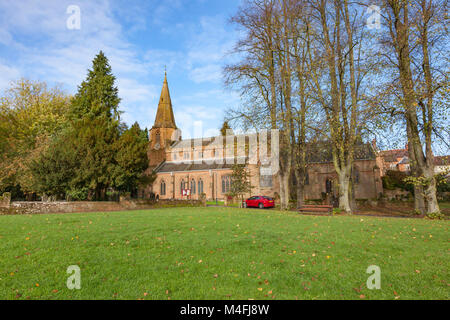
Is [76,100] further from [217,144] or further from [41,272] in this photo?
[41,272]

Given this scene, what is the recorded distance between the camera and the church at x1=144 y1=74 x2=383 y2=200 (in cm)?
3688

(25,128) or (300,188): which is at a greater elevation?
(25,128)

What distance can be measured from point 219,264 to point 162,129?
177 feet

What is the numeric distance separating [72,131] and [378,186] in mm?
38613

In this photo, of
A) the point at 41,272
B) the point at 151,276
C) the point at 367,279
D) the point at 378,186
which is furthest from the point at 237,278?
the point at 378,186

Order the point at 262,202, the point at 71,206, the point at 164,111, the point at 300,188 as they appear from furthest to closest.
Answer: the point at 164,111, the point at 262,202, the point at 300,188, the point at 71,206

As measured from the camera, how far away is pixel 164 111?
187ft

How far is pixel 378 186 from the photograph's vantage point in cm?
3553

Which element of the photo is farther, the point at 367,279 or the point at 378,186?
the point at 378,186

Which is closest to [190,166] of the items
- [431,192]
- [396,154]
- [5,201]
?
[5,201]

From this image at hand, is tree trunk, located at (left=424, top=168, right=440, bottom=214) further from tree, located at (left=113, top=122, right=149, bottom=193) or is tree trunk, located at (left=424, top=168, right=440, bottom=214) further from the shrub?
tree, located at (left=113, top=122, right=149, bottom=193)

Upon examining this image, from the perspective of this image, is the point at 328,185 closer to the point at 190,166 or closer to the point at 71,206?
the point at 190,166

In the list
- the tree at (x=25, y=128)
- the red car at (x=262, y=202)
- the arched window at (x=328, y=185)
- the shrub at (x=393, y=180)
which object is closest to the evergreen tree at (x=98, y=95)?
the tree at (x=25, y=128)

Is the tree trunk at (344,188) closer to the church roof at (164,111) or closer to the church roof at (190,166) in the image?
the church roof at (190,166)
